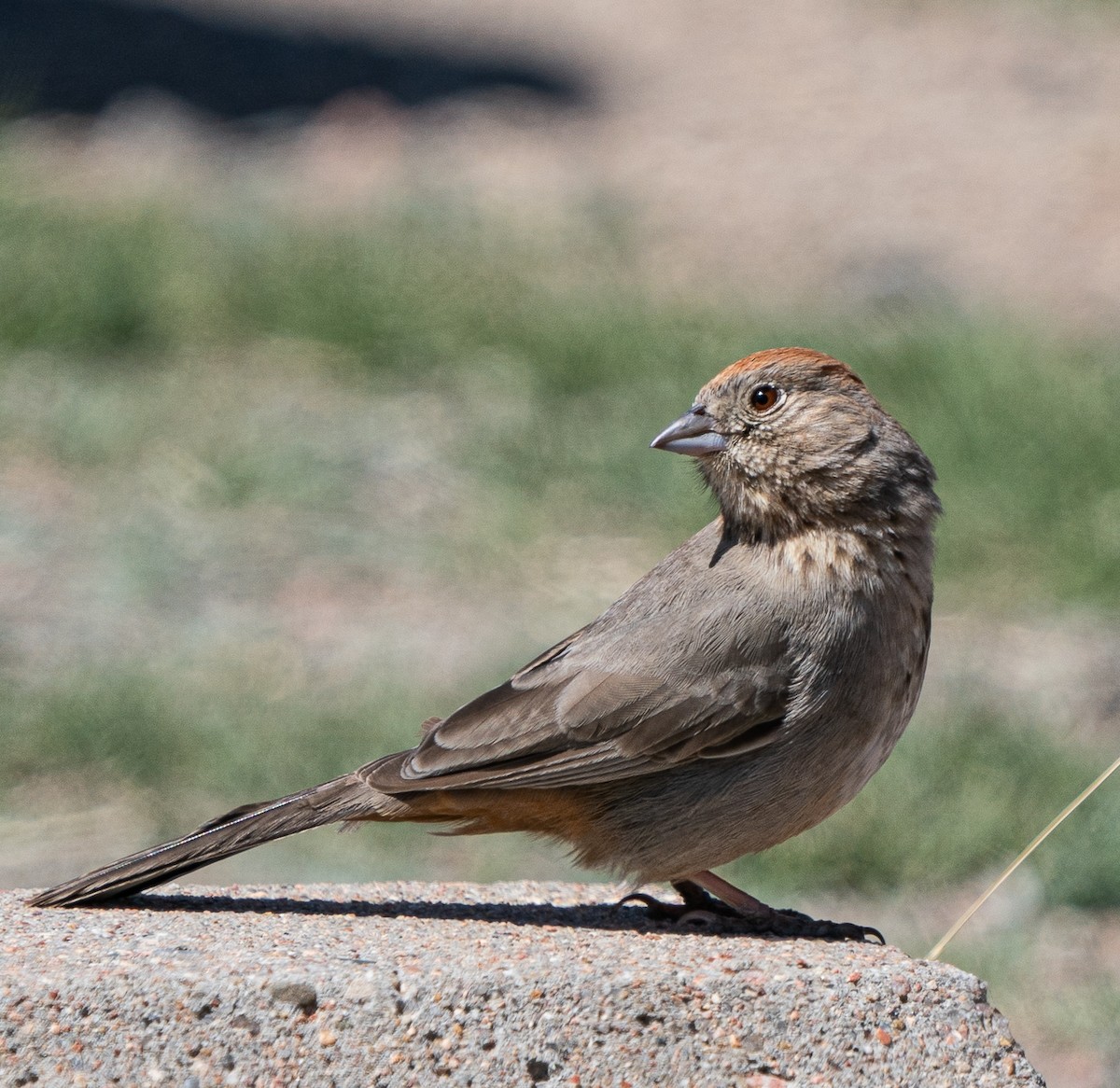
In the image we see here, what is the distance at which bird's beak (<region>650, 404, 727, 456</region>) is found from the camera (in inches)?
180

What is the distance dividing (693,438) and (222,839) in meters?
1.46

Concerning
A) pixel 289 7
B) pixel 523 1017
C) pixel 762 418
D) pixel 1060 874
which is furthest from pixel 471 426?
pixel 289 7

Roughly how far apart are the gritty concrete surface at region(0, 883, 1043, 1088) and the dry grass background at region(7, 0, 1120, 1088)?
241 cm

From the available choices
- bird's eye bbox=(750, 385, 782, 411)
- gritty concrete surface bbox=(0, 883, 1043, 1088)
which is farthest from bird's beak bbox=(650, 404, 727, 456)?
gritty concrete surface bbox=(0, 883, 1043, 1088)

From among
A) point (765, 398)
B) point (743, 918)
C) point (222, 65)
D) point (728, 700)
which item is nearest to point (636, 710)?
point (728, 700)

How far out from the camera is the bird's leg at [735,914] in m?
4.27

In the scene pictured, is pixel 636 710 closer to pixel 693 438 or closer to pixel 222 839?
pixel 693 438

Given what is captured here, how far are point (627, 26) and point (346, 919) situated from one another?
641 inches

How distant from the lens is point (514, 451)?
10.1m

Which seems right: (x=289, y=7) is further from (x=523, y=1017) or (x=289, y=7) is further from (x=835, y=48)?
(x=523, y=1017)

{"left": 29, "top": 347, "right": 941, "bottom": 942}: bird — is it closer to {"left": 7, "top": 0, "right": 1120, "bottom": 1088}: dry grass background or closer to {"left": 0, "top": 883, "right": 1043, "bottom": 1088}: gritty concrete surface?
{"left": 0, "top": 883, "right": 1043, "bottom": 1088}: gritty concrete surface

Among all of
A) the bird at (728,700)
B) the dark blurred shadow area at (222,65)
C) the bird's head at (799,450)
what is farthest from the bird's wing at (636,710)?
the dark blurred shadow area at (222,65)

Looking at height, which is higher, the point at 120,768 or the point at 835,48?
the point at 835,48

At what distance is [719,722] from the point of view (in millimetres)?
4262
